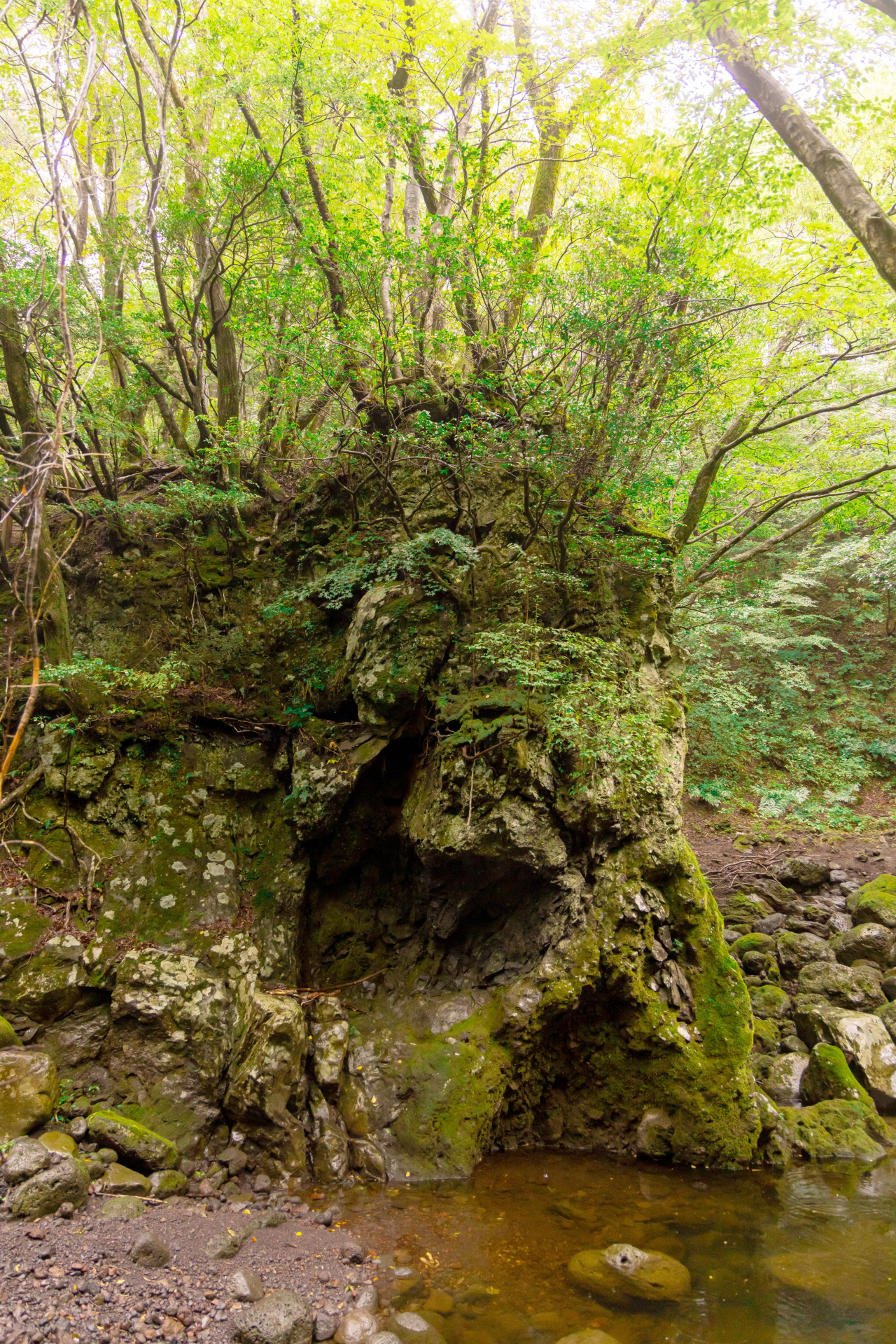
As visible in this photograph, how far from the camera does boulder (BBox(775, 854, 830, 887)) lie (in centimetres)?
1153

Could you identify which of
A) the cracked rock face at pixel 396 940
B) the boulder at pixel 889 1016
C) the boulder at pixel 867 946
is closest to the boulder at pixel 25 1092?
the cracked rock face at pixel 396 940

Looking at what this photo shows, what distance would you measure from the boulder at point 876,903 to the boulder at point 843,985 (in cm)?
149

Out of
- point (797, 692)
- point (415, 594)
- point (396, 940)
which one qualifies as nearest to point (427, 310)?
point (415, 594)

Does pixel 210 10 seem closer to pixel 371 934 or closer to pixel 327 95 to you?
pixel 327 95

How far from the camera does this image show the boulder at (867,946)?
8.62 metres

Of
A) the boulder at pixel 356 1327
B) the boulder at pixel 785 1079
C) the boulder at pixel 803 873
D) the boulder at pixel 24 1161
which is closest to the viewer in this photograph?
the boulder at pixel 356 1327

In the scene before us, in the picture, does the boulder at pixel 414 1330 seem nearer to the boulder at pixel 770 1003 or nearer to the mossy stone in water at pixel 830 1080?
the mossy stone in water at pixel 830 1080

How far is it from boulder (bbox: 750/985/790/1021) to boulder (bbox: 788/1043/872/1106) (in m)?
1.02

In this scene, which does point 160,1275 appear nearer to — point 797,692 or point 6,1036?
point 6,1036

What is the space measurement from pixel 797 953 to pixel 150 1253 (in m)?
8.20

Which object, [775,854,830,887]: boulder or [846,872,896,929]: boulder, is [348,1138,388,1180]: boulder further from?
[775,854,830,887]: boulder

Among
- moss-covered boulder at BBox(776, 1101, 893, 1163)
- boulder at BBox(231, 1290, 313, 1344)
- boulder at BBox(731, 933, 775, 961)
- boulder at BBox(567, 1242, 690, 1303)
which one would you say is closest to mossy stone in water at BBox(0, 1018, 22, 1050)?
boulder at BBox(231, 1290, 313, 1344)

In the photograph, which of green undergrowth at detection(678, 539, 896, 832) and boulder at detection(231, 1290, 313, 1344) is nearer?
boulder at detection(231, 1290, 313, 1344)

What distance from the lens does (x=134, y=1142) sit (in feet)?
15.5
